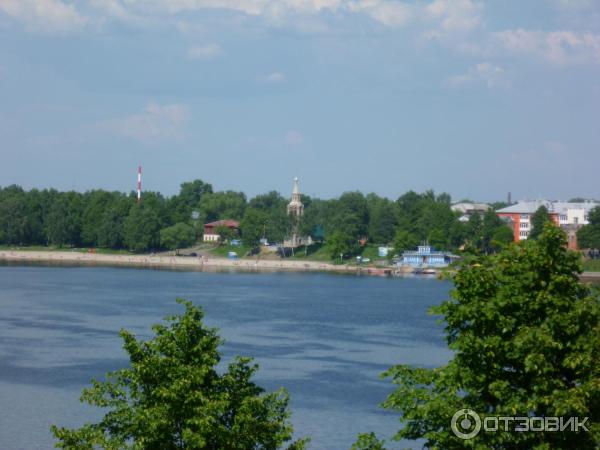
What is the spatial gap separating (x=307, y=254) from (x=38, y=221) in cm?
2671

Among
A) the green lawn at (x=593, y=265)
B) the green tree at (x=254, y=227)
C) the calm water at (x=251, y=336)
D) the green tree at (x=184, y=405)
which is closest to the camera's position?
the green tree at (x=184, y=405)

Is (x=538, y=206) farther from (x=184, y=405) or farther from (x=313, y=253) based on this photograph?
(x=184, y=405)

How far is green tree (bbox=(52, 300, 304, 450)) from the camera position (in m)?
10.9

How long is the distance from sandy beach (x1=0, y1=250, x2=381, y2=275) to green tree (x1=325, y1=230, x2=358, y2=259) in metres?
1.49

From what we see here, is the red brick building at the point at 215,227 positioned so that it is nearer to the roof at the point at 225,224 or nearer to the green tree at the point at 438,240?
the roof at the point at 225,224

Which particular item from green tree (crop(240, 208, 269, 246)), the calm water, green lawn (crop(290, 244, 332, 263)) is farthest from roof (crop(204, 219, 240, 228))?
the calm water

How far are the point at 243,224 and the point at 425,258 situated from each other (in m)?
17.3

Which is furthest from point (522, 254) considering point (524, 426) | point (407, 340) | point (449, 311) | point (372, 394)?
point (407, 340)

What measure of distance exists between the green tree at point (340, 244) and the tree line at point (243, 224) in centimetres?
8

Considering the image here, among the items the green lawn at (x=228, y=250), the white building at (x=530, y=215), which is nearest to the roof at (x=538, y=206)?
the white building at (x=530, y=215)

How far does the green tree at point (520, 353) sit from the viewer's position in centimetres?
962

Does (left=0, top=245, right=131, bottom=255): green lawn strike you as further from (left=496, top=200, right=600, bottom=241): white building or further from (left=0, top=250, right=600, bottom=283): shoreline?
(left=496, top=200, right=600, bottom=241): white building

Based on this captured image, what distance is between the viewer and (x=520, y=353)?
975 cm

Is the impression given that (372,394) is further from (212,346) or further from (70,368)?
(212,346)
